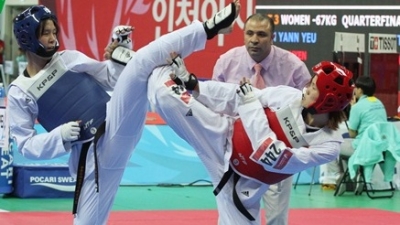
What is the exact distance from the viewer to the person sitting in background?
37.7 ft

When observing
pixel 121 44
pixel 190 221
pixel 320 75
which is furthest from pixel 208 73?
pixel 320 75

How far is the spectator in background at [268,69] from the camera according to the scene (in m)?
6.80

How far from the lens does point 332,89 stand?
17.2 feet

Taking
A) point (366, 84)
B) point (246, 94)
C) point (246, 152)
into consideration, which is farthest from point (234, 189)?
point (366, 84)

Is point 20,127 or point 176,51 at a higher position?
point 176,51

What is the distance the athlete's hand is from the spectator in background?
4.49ft

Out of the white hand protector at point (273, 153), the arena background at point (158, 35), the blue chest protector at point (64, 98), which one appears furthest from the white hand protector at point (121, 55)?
the arena background at point (158, 35)

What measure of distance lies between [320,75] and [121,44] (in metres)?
1.53

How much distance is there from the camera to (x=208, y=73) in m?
12.3

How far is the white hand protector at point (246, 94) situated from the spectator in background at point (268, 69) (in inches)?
54.2

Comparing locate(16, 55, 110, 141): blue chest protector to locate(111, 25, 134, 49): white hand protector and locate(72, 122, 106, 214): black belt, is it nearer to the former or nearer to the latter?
locate(72, 122, 106, 214): black belt

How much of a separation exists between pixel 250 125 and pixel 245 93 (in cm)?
23

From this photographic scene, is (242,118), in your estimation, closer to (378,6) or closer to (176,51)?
(176,51)

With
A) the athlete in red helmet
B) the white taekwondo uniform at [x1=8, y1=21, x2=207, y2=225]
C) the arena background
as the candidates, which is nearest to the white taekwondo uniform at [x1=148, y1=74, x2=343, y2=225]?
the athlete in red helmet
